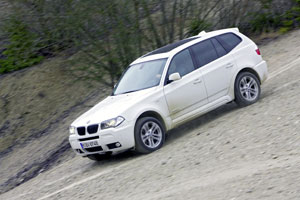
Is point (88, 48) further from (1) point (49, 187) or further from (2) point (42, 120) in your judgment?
(1) point (49, 187)

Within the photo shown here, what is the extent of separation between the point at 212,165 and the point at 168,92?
2.77m

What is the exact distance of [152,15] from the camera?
16062mm

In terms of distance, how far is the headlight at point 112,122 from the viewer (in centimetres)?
959

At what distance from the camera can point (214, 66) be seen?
436 inches

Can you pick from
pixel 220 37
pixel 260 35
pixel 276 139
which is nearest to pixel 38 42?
pixel 220 37

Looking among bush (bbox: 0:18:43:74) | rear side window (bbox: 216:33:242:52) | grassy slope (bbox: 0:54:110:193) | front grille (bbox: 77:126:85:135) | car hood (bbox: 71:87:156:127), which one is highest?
bush (bbox: 0:18:43:74)

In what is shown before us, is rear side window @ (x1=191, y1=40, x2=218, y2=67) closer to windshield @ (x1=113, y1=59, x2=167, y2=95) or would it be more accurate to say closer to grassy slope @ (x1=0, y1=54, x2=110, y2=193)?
windshield @ (x1=113, y1=59, x2=167, y2=95)

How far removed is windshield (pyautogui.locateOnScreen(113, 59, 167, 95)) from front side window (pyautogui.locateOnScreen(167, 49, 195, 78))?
0.62 feet

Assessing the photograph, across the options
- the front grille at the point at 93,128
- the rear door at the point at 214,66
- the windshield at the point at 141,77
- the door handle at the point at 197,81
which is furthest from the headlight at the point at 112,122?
the rear door at the point at 214,66

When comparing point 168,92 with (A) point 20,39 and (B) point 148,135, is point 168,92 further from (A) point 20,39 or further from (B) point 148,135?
(A) point 20,39

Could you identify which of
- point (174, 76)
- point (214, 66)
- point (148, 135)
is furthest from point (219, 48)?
point (148, 135)

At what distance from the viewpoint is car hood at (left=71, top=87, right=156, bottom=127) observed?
32.0 ft

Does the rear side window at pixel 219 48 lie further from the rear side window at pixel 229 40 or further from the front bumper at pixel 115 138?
the front bumper at pixel 115 138

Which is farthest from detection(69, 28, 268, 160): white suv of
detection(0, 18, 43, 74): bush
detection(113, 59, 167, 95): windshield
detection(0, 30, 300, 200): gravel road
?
detection(0, 18, 43, 74): bush
